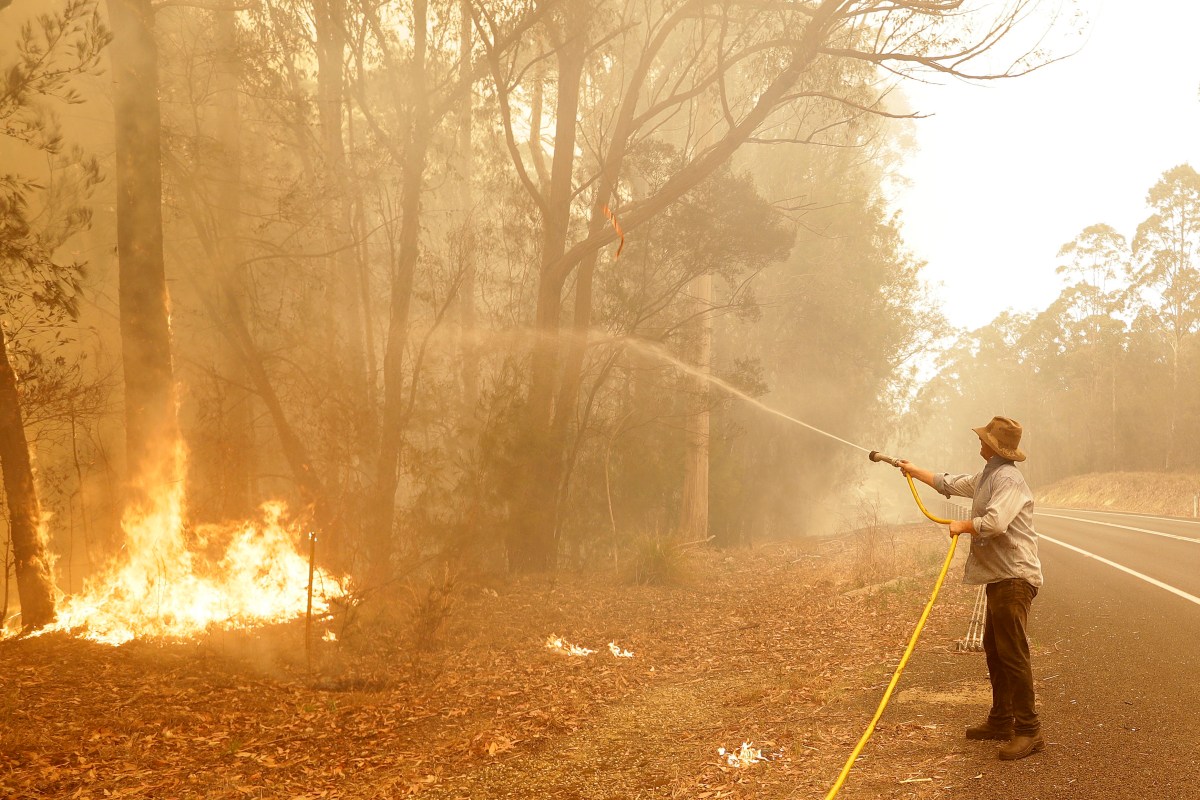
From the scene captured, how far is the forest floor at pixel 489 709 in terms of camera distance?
573 centimetres

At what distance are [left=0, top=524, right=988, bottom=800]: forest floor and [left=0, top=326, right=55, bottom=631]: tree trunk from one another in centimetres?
45

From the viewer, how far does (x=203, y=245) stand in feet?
45.8

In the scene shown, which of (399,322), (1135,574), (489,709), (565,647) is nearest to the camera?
(489,709)

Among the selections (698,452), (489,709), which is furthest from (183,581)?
(698,452)

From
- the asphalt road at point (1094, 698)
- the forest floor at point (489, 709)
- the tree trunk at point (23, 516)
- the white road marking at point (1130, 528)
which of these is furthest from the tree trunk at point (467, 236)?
the white road marking at point (1130, 528)

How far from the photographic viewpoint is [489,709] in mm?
7754

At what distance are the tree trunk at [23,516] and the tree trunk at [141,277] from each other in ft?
3.39

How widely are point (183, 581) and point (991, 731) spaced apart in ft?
25.8

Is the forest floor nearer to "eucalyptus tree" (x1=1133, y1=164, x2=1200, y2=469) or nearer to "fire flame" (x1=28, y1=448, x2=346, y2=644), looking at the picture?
"fire flame" (x1=28, y1=448, x2=346, y2=644)

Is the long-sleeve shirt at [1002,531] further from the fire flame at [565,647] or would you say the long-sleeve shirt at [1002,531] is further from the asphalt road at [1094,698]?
the fire flame at [565,647]

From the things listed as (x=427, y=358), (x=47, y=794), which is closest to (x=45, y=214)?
(x=427, y=358)

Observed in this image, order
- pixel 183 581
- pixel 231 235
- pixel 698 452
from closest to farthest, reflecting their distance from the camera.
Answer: pixel 183 581
pixel 231 235
pixel 698 452

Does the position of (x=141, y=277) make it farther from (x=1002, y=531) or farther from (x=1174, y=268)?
(x=1174, y=268)

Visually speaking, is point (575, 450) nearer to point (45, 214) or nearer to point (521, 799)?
point (45, 214)
